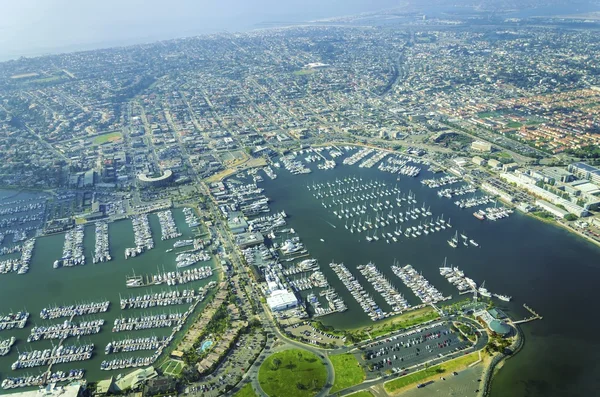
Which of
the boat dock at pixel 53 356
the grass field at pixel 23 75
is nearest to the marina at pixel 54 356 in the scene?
the boat dock at pixel 53 356

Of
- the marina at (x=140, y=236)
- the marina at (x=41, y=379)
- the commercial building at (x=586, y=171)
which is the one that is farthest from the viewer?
the commercial building at (x=586, y=171)

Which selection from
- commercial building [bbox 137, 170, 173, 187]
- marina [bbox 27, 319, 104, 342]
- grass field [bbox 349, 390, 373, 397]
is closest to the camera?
grass field [bbox 349, 390, 373, 397]

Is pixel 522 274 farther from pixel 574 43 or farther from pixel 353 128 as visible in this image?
pixel 574 43

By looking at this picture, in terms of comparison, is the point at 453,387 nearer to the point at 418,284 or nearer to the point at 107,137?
the point at 418,284

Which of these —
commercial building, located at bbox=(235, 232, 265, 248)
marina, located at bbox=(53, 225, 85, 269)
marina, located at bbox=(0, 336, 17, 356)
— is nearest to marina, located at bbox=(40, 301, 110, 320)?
marina, located at bbox=(0, 336, 17, 356)

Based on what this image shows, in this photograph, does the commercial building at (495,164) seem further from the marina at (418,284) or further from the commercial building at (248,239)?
the commercial building at (248,239)

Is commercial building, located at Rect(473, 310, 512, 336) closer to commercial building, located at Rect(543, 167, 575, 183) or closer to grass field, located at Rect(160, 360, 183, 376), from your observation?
grass field, located at Rect(160, 360, 183, 376)
